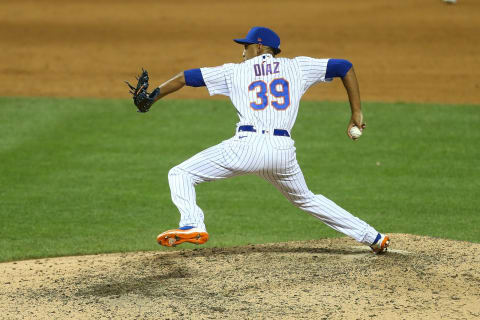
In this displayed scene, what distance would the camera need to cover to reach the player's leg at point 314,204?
600 centimetres

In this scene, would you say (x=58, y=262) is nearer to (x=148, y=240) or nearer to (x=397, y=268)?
(x=148, y=240)

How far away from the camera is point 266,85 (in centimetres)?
581

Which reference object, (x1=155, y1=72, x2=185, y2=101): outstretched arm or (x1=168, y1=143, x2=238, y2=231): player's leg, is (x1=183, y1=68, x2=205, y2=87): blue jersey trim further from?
(x1=168, y1=143, x2=238, y2=231): player's leg

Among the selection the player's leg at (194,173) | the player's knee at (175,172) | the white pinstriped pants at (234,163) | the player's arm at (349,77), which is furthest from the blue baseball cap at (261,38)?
the player's knee at (175,172)

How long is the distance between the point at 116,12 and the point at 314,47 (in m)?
6.00

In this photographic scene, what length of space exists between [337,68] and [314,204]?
1.05m

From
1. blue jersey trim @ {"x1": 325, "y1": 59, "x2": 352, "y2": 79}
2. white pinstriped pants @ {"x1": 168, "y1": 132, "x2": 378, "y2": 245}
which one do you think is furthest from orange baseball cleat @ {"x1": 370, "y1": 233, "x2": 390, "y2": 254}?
blue jersey trim @ {"x1": 325, "y1": 59, "x2": 352, "y2": 79}

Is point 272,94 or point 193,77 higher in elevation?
point 193,77

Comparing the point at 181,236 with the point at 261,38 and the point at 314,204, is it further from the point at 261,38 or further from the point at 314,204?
the point at 261,38

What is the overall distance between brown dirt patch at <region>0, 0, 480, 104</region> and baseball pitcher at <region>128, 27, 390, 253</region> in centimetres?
811

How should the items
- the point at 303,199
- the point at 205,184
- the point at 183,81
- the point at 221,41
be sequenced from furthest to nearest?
the point at 221,41 → the point at 205,184 → the point at 303,199 → the point at 183,81

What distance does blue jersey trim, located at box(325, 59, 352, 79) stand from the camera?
235 inches

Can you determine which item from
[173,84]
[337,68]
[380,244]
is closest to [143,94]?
[173,84]

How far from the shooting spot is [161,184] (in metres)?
9.70
